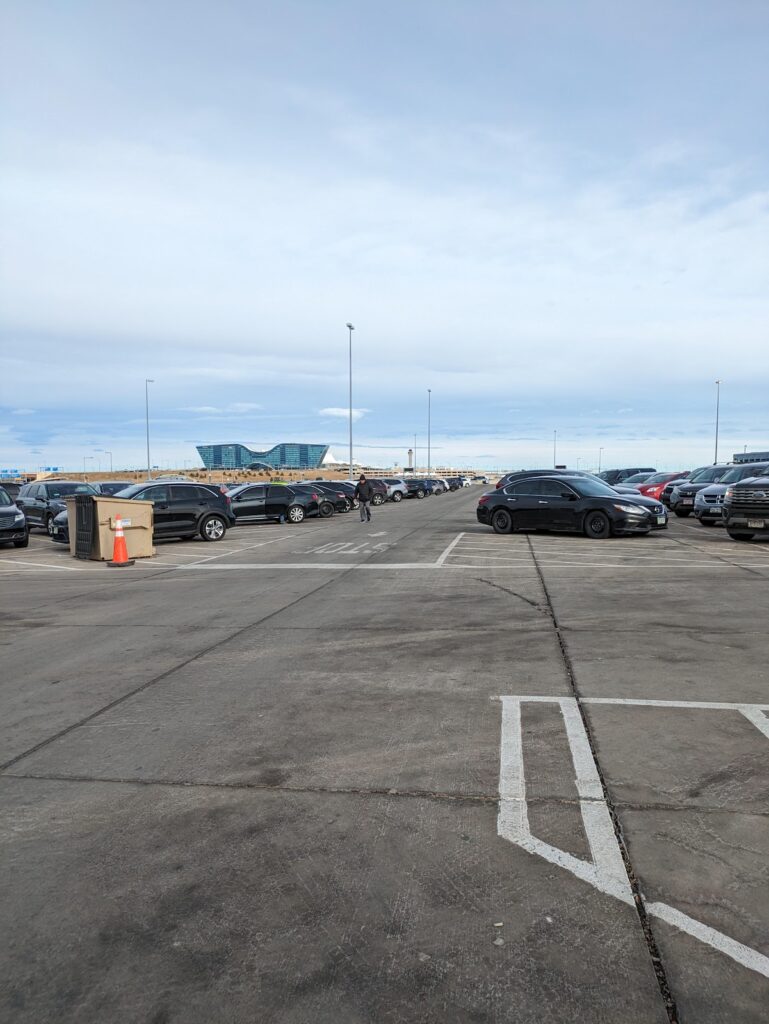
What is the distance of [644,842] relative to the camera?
11.0 feet

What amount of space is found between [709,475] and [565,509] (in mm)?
11220

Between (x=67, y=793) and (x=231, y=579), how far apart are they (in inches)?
339

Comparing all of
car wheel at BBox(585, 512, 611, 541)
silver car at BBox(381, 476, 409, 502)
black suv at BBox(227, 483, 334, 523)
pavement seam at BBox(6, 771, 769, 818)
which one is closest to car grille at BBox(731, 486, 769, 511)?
car wheel at BBox(585, 512, 611, 541)

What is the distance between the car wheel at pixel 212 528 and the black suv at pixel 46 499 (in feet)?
16.1

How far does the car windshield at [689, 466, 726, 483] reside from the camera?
26734 mm

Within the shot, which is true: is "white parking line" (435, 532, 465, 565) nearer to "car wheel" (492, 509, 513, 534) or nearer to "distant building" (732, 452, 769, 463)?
"car wheel" (492, 509, 513, 534)

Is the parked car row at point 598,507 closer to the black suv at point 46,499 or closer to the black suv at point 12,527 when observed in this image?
the black suv at point 12,527

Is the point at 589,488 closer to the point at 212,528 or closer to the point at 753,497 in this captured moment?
the point at 753,497

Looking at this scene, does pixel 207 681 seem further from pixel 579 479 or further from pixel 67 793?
pixel 579 479

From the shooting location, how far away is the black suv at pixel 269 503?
2748 cm

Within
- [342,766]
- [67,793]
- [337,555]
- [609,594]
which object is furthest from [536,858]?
[337,555]

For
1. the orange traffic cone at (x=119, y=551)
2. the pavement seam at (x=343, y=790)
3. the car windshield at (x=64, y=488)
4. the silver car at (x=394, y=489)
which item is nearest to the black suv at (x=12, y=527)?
the car windshield at (x=64, y=488)

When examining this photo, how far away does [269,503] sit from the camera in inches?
1097

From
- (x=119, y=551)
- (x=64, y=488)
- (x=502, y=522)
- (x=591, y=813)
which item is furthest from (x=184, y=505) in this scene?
(x=591, y=813)
